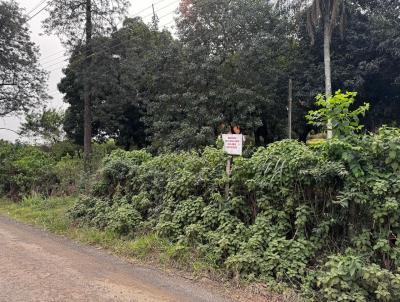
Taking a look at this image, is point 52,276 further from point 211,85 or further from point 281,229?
point 211,85

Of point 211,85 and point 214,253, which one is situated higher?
point 211,85

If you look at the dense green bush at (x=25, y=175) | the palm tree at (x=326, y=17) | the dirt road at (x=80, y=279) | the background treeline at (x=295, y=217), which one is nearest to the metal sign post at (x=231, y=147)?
the background treeline at (x=295, y=217)

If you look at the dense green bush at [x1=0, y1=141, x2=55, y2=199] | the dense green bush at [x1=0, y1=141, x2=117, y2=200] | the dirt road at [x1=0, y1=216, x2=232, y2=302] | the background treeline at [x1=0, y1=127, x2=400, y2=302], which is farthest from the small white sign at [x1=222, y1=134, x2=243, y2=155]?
the dense green bush at [x1=0, y1=141, x2=55, y2=199]

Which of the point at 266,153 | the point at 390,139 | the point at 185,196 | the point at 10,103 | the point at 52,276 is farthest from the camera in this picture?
the point at 10,103

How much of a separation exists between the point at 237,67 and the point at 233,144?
15.4 m

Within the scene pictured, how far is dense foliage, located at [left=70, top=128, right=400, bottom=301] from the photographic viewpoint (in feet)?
14.4

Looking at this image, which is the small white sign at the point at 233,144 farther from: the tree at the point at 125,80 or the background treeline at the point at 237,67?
the tree at the point at 125,80

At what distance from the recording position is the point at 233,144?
6.27 m

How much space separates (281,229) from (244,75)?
16.6m

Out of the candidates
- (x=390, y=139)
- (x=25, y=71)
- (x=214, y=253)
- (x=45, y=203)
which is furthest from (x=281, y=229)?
(x=25, y=71)

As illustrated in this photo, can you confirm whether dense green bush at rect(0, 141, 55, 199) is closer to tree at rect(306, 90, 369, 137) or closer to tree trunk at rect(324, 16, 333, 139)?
tree at rect(306, 90, 369, 137)

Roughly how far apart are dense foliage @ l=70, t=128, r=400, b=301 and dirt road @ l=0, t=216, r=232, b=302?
→ 80cm

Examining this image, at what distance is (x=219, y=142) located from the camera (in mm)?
6969

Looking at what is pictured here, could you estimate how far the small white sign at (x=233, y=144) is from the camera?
6.20 metres
